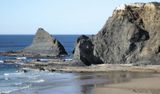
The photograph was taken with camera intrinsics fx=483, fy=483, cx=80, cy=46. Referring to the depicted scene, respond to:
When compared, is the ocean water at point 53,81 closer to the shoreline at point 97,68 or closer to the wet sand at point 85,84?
the wet sand at point 85,84

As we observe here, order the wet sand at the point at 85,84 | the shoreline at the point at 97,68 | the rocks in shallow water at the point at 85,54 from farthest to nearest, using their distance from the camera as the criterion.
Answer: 1. the rocks in shallow water at the point at 85,54
2. the shoreline at the point at 97,68
3. the wet sand at the point at 85,84

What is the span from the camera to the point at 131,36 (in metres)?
88.7

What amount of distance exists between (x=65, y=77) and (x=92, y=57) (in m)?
17.8

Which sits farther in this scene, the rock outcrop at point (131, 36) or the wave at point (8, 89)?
the rock outcrop at point (131, 36)

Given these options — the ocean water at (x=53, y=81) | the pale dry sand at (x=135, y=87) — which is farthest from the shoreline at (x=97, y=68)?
the pale dry sand at (x=135, y=87)

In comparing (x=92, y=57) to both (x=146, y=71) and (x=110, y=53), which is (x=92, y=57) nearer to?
(x=110, y=53)

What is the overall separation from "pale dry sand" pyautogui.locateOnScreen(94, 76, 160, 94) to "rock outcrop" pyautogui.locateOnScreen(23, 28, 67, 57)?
202ft

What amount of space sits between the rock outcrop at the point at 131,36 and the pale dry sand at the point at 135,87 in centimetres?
1695

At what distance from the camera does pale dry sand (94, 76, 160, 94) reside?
57.7 metres

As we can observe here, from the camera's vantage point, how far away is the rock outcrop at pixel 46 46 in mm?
129212

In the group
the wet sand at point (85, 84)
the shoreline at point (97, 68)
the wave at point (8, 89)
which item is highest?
the shoreline at point (97, 68)

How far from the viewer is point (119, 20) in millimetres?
93000

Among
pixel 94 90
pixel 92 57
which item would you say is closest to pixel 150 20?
pixel 92 57

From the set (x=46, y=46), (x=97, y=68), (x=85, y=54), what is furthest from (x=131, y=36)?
(x=46, y=46)
